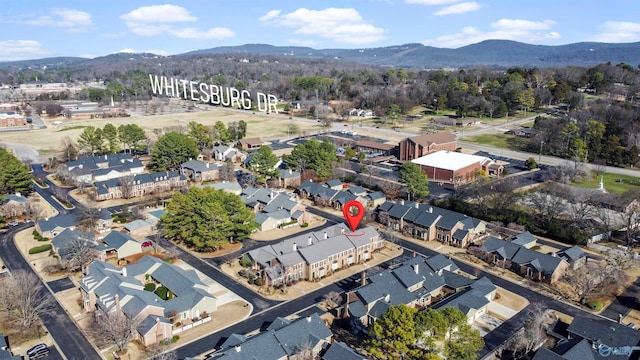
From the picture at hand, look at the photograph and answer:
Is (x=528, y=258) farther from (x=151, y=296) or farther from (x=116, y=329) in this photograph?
(x=116, y=329)

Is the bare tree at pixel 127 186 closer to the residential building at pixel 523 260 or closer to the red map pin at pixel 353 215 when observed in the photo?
the red map pin at pixel 353 215

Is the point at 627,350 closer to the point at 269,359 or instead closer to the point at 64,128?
→ the point at 269,359

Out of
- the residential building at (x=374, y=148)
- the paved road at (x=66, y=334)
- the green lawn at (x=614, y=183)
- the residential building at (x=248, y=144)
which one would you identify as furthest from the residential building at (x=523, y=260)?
the residential building at (x=248, y=144)

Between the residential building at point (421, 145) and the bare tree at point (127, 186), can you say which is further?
the residential building at point (421, 145)

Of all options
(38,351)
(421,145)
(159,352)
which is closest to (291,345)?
(159,352)

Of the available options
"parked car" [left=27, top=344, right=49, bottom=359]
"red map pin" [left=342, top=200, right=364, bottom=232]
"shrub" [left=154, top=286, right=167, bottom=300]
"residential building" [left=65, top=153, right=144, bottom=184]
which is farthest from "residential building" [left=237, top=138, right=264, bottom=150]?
"parked car" [left=27, top=344, right=49, bottom=359]

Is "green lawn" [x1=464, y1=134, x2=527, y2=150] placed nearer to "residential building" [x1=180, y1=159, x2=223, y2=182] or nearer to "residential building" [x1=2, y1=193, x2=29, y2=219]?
"residential building" [x1=180, y1=159, x2=223, y2=182]

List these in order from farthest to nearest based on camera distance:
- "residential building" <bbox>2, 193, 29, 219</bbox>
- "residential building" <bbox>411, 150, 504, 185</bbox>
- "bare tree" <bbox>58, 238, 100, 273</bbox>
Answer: "residential building" <bbox>411, 150, 504, 185</bbox> → "residential building" <bbox>2, 193, 29, 219</bbox> → "bare tree" <bbox>58, 238, 100, 273</bbox>
